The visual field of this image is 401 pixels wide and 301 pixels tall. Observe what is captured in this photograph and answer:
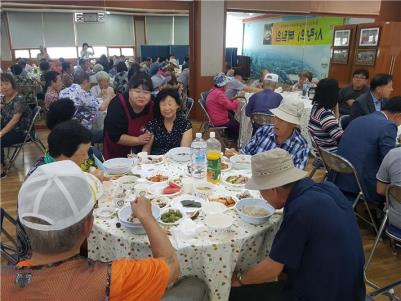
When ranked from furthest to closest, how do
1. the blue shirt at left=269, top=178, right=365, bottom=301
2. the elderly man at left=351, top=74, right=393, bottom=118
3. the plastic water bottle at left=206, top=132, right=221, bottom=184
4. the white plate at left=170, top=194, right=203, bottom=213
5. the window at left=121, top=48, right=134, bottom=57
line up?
the window at left=121, top=48, right=134, bottom=57, the elderly man at left=351, top=74, right=393, bottom=118, the plastic water bottle at left=206, top=132, right=221, bottom=184, the white plate at left=170, top=194, right=203, bottom=213, the blue shirt at left=269, top=178, right=365, bottom=301

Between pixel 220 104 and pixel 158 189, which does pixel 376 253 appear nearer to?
pixel 158 189

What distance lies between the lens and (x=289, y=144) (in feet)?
7.25

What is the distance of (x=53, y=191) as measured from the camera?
860mm

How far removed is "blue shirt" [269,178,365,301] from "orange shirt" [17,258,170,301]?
512mm

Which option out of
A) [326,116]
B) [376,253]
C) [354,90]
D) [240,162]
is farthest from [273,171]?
[354,90]

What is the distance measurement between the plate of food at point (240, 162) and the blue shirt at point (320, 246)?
926 mm

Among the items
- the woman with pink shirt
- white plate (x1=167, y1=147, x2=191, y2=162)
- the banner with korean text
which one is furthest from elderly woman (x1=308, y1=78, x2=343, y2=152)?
the banner with korean text

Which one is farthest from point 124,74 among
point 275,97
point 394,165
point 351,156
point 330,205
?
point 330,205

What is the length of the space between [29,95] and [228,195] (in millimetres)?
5360

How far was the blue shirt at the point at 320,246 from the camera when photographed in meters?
1.18

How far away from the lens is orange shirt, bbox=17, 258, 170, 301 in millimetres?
905

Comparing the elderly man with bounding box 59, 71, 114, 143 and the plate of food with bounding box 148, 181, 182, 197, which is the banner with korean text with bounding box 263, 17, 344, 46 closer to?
the elderly man with bounding box 59, 71, 114, 143

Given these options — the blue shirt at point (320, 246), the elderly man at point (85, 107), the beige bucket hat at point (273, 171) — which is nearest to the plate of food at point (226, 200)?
the beige bucket hat at point (273, 171)

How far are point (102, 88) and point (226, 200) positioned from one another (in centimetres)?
397
